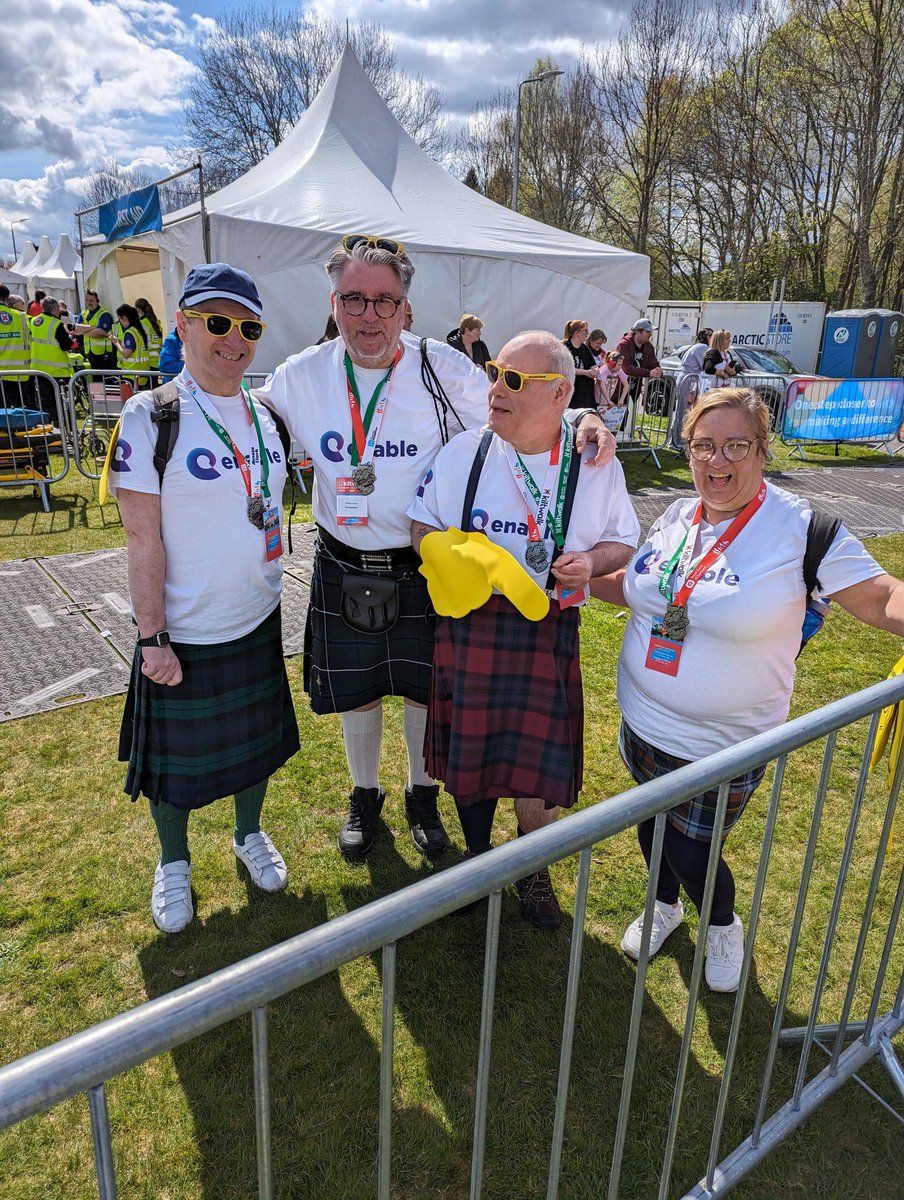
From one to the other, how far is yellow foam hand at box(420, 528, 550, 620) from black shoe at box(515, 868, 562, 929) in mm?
997

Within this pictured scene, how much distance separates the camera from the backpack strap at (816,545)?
1.95m

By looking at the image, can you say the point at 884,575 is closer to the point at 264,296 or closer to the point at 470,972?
the point at 470,972

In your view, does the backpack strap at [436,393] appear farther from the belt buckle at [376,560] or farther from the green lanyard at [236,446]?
the green lanyard at [236,446]

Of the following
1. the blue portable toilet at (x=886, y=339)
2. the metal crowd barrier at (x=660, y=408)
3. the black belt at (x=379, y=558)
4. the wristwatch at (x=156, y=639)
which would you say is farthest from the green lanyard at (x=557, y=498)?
the blue portable toilet at (x=886, y=339)

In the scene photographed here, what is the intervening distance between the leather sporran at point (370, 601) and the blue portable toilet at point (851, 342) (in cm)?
2131

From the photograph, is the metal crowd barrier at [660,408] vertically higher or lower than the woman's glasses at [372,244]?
lower

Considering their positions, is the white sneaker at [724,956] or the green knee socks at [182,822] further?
the green knee socks at [182,822]

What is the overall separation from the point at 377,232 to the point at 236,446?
29.0 ft

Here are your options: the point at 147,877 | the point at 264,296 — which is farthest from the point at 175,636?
the point at 264,296

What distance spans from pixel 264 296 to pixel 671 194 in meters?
25.5

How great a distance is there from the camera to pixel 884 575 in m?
1.91

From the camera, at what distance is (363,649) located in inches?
103

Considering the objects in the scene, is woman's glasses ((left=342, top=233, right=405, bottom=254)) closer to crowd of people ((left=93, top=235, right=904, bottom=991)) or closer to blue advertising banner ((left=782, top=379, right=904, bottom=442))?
crowd of people ((left=93, top=235, right=904, bottom=991))

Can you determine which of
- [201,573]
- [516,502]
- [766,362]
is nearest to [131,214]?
[201,573]
